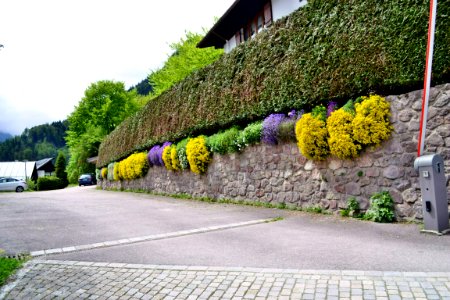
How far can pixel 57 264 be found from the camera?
5.20 meters

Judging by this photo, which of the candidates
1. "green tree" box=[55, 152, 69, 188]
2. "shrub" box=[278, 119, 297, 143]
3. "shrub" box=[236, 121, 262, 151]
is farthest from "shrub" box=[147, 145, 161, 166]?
"green tree" box=[55, 152, 69, 188]

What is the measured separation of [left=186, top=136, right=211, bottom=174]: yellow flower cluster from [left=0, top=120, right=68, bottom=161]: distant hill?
122 metres

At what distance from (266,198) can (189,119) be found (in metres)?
5.79

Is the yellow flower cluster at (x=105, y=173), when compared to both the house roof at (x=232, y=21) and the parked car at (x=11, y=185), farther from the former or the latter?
the parked car at (x=11, y=185)

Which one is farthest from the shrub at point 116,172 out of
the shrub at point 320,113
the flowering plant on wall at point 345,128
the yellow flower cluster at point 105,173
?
the shrub at point 320,113

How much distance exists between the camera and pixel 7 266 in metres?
5.07

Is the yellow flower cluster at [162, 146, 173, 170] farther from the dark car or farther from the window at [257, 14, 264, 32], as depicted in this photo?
the dark car

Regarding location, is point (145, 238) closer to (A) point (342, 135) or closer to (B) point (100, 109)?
(A) point (342, 135)

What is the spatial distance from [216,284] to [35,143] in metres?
167

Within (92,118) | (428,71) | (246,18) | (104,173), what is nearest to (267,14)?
(246,18)

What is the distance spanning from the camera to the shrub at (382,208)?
6.76 meters

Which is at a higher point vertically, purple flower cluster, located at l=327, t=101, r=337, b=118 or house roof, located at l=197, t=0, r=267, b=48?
house roof, located at l=197, t=0, r=267, b=48

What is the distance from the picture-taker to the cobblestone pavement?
3.55 metres

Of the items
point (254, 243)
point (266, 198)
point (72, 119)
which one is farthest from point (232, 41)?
point (72, 119)
